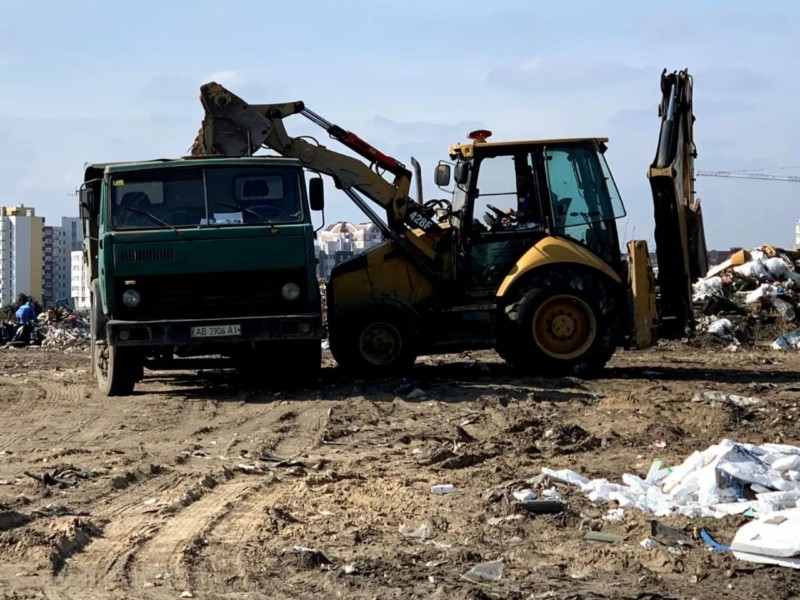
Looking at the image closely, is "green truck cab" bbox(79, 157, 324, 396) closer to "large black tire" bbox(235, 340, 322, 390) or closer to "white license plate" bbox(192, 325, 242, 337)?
"white license plate" bbox(192, 325, 242, 337)

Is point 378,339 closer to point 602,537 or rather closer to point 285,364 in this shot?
point 285,364

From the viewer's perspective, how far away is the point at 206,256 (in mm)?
13406

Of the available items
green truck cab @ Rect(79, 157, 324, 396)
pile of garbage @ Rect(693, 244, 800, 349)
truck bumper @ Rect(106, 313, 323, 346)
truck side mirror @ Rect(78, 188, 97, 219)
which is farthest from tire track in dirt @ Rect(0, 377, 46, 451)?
pile of garbage @ Rect(693, 244, 800, 349)

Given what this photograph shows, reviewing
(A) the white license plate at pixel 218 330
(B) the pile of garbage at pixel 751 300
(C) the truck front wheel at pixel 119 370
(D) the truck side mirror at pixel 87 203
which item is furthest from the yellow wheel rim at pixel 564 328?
(B) the pile of garbage at pixel 751 300

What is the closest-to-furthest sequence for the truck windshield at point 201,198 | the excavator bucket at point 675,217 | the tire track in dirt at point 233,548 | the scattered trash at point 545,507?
1. the tire track in dirt at point 233,548
2. the scattered trash at point 545,507
3. the truck windshield at point 201,198
4. the excavator bucket at point 675,217

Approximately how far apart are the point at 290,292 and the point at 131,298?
1.71m

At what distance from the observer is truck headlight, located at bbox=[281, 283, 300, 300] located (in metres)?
13.6

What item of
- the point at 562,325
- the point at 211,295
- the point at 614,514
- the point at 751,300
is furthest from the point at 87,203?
the point at 751,300

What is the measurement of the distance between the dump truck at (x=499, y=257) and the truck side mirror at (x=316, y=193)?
4.78 feet

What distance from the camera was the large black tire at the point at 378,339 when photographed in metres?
15.0

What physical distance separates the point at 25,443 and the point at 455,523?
508cm

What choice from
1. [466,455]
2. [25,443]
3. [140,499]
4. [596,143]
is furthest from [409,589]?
[596,143]

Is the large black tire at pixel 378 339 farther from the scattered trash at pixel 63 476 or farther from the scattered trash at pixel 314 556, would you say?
the scattered trash at pixel 314 556

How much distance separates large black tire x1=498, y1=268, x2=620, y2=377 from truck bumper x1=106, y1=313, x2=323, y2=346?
8.31 ft
